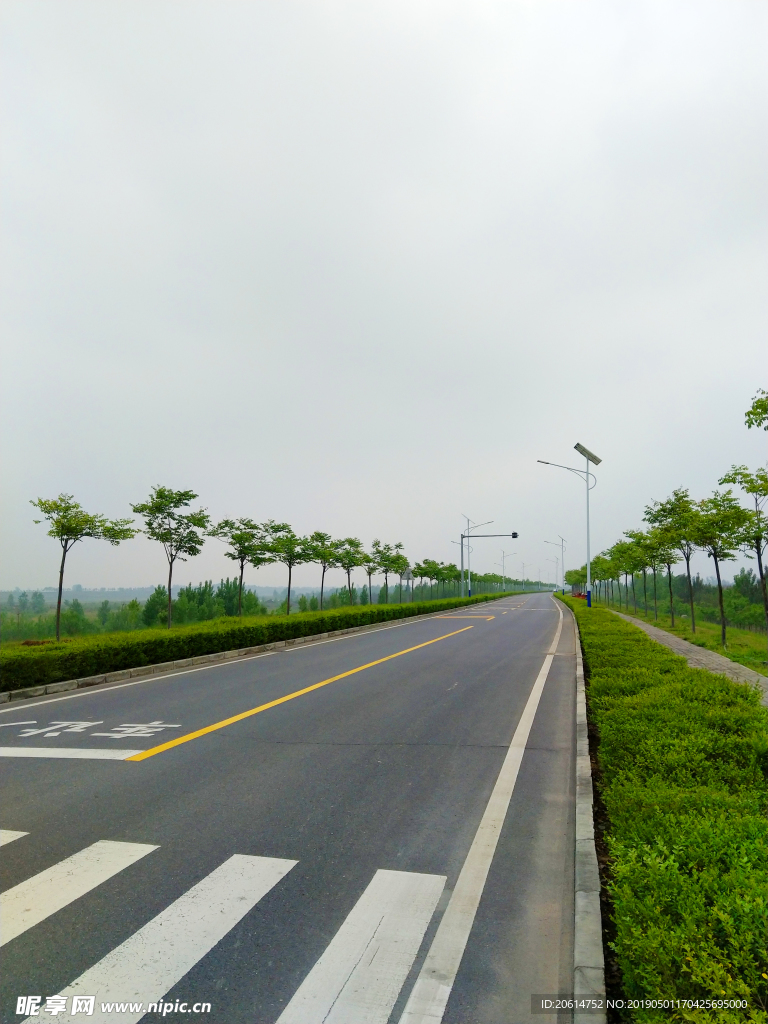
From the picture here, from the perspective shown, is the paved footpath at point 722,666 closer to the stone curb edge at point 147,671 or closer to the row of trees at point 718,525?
the row of trees at point 718,525

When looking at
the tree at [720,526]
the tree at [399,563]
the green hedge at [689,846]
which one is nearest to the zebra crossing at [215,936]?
the green hedge at [689,846]

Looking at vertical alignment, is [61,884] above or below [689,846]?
below

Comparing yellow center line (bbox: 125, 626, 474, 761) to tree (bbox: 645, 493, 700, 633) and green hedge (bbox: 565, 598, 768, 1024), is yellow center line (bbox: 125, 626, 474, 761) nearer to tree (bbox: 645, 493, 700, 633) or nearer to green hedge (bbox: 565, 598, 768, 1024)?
green hedge (bbox: 565, 598, 768, 1024)

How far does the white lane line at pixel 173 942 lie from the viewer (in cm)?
274

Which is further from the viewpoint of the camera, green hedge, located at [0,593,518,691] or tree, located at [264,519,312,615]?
tree, located at [264,519,312,615]

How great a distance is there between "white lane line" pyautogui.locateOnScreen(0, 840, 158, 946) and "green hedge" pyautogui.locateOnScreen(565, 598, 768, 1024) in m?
3.06

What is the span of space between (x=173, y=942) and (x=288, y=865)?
962 millimetres

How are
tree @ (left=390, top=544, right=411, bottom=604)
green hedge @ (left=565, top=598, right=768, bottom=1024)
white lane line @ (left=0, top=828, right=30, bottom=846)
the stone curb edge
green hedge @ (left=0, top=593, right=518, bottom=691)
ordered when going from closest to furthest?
1. green hedge @ (left=565, top=598, right=768, bottom=1024)
2. white lane line @ (left=0, top=828, right=30, bottom=846)
3. the stone curb edge
4. green hedge @ (left=0, top=593, right=518, bottom=691)
5. tree @ (left=390, top=544, right=411, bottom=604)

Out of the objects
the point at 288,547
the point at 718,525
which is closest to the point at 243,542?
the point at 288,547

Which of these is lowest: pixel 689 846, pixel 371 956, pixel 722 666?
pixel 371 956

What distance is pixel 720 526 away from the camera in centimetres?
1812

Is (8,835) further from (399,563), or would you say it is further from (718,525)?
(399,563)

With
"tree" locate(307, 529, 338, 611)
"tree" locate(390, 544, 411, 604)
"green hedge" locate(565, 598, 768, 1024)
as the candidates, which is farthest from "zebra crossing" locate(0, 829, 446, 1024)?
"tree" locate(390, 544, 411, 604)

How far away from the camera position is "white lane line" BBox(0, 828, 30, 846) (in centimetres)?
436
